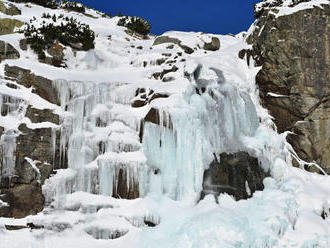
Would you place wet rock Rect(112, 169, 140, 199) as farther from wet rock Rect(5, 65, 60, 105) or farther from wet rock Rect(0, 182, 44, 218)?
wet rock Rect(5, 65, 60, 105)

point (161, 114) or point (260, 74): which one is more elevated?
point (260, 74)

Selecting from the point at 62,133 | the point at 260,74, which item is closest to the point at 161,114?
the point at 62,133

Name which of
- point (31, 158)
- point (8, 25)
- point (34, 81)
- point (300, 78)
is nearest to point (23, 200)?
point (31, 158)

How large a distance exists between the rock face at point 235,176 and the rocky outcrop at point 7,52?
848cm

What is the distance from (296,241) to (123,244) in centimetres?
519

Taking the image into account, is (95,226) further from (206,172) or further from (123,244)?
(206,172)

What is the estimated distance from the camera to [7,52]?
16594 mm

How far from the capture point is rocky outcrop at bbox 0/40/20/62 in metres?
16.4

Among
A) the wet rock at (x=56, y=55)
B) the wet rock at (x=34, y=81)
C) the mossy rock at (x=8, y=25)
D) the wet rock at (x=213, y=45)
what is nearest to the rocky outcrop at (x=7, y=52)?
the wet rock at (x=34, y=81)

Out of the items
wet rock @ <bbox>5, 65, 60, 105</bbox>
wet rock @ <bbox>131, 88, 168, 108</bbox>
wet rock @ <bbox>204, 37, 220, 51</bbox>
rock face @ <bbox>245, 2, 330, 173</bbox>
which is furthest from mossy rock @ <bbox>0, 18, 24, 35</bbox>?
rock face @ <bbox>245, 2, 330, 173</bbox>

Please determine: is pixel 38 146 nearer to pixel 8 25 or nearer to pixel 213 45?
pixel 8 25

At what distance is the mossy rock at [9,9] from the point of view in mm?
21125

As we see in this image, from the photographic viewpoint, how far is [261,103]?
1814 cm

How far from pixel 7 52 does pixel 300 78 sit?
37.6 feet
